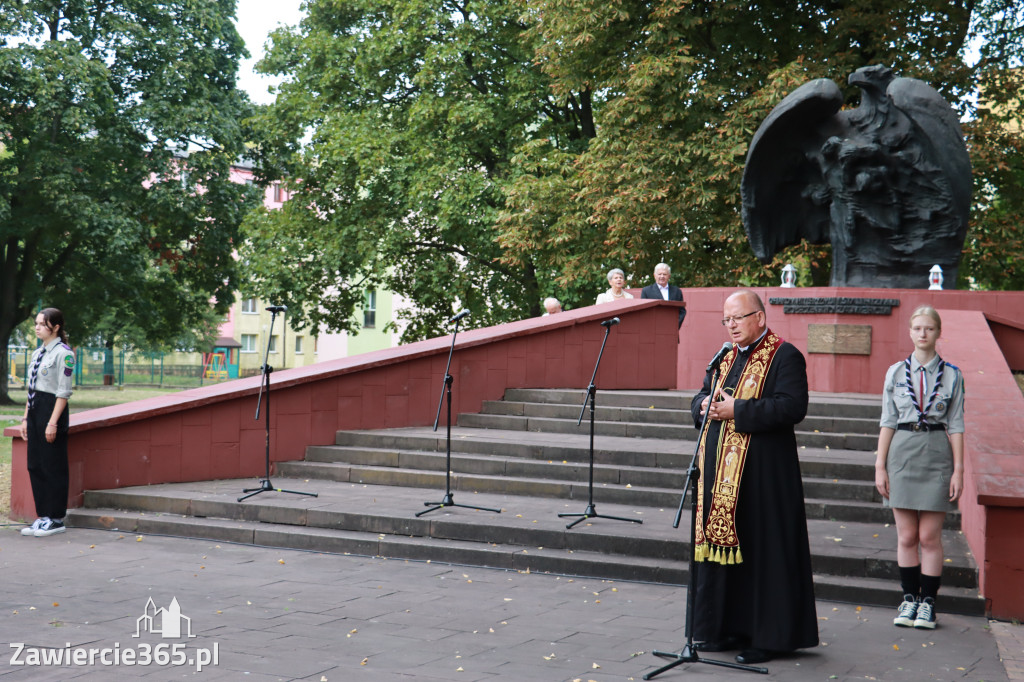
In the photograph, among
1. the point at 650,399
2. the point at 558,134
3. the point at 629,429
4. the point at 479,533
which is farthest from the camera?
the point at 558,134

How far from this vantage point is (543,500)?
9.59 metres

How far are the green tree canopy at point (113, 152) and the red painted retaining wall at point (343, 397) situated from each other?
→ 18.4 meters

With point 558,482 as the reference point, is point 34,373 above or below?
above

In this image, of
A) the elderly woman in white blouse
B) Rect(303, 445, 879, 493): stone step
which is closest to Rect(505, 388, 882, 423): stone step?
the elderly woman in white blouse

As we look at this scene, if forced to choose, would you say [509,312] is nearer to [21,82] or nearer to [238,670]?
[21,82]

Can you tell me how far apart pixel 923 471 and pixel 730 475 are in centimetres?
143

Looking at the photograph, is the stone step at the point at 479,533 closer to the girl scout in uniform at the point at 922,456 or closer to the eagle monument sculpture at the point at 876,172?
the girl scout in uniform at the point at 922,456

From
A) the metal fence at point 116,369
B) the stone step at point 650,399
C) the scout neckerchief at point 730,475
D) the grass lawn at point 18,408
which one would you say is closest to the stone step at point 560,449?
the stone step at point 650,399

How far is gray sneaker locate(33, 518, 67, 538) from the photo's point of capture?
9.02 meters

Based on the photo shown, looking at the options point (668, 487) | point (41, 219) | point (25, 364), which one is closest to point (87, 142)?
point (41, 219)

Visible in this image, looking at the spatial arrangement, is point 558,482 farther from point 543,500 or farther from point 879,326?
point 879,326

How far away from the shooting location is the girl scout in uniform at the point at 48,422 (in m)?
9.19

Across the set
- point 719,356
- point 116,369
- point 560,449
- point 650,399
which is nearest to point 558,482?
point 560,449

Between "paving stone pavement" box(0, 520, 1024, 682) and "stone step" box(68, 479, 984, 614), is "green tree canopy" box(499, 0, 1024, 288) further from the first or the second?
"paving stone pavement" box(0, 520, 1024, 682)
